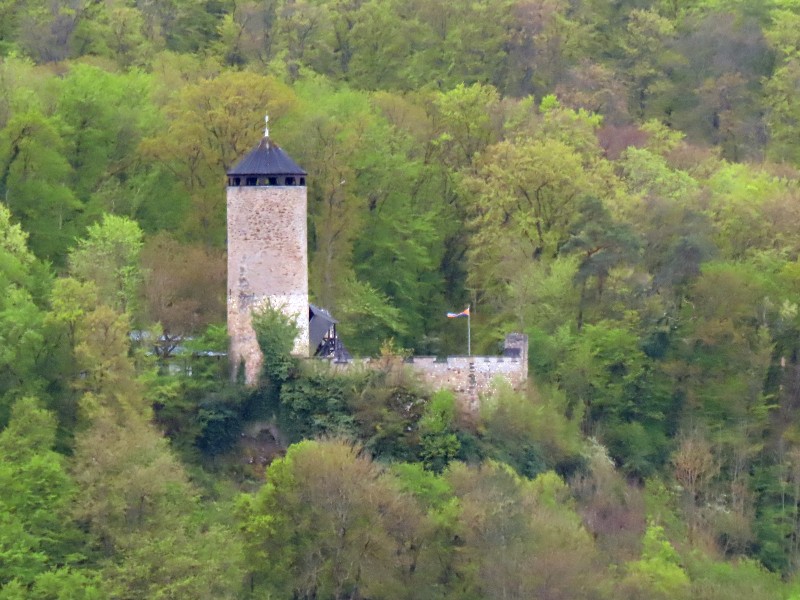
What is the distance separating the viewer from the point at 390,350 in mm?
49750

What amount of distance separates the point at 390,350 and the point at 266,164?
5.24m

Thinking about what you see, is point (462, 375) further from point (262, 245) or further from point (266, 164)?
point (266, 164)

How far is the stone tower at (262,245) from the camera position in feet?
155

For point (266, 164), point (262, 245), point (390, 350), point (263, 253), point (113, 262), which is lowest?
point (390, 350)

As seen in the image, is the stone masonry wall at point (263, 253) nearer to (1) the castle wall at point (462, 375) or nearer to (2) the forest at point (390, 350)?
(2) the forest at point (390, 350)

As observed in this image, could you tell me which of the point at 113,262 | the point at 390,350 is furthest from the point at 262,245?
the point at 113,262

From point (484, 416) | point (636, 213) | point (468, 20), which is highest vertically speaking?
point (468, 20)

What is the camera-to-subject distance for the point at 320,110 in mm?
58812

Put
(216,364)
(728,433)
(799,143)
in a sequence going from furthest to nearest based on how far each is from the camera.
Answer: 1. (799,143)
2. (728,433)
3. (216,364)

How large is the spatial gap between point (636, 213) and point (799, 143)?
53.8 ft

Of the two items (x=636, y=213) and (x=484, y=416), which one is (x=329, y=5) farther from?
(x=484, y=416)

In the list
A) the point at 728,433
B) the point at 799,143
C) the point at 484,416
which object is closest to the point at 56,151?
the point at 484,416

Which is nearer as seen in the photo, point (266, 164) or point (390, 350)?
point (266, 164)

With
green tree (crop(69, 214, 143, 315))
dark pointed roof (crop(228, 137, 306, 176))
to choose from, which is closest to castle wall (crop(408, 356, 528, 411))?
dark pointed roof (crop(228, 137, 306, 176))
